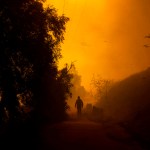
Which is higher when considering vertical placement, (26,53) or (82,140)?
(26,53)

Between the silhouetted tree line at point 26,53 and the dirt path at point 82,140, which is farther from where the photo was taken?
the silhouetted tree line at point 26,53

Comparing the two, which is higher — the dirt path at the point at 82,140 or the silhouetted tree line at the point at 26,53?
the silhouetted tree line at the point at 26,53

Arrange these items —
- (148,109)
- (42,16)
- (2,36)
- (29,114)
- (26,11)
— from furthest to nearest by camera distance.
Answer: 1. (148,109)
2. (29,114)
3. (42,16)
4. (26,11)
5. (2,36)

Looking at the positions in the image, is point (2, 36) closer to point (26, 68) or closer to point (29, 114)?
point (26, 68)

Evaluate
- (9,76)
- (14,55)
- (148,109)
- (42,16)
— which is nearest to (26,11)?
(42,16)

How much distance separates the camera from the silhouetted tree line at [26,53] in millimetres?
17062

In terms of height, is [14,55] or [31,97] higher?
[14,55]

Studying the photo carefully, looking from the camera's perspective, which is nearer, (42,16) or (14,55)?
(14,55)

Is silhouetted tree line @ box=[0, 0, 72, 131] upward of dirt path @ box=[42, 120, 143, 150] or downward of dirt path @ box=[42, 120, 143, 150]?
upward

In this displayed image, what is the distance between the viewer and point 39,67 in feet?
64.8

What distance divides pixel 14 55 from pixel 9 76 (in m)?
1.30

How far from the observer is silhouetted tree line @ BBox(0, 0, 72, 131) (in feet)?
56.0

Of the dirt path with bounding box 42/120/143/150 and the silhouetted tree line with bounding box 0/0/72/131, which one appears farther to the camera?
the silhouetted tree line with bounding box 0/0/72/131

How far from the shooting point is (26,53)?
1811cm
